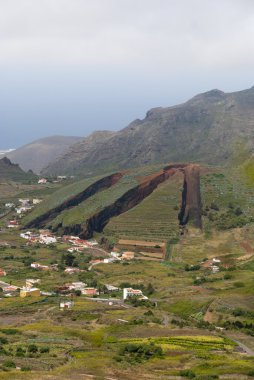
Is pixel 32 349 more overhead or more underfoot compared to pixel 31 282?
more overhead

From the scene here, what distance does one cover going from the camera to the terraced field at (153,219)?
449 feet

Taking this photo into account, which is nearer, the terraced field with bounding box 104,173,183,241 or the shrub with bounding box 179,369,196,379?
the shrub with bounding box 179,369,196,379

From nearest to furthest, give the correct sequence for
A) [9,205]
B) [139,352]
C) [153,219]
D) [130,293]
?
[139,352] → [130,293] → [153,219] → [9,205]

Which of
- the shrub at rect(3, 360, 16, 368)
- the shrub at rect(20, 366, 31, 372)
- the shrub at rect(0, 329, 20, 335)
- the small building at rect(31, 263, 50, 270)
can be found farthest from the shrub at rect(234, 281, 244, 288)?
the shrub at rect(20, 366, 31, 372)

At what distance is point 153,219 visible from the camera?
465 feet

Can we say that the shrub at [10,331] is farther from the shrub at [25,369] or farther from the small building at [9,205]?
the small building at [9,205]

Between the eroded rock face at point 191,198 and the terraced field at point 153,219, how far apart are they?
1.72 meters

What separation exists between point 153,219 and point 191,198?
1419 centimetres

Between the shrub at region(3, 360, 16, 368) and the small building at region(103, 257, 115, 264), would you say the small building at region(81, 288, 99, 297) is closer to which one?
the small building at region(103, 257, 115, 264)

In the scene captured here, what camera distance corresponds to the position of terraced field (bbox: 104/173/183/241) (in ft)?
449

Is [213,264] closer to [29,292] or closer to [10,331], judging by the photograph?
[29,292]

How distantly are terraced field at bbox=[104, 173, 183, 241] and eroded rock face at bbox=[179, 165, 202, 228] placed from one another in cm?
172

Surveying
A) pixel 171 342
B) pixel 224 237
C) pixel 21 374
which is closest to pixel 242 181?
pixel 224 237

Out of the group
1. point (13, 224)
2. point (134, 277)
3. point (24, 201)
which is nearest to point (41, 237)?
point (13, 224)
